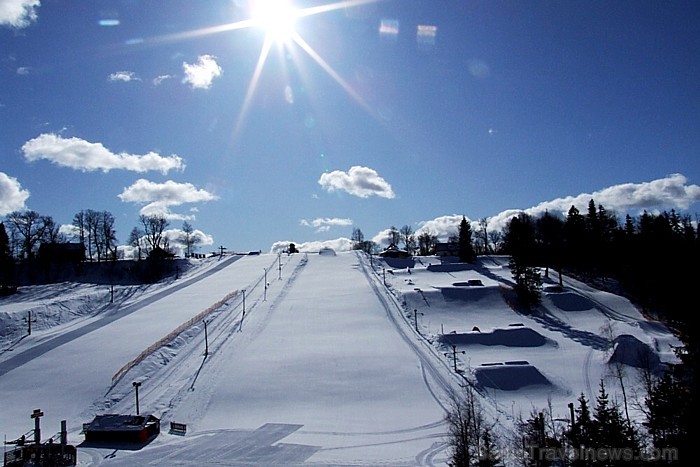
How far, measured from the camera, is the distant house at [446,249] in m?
107

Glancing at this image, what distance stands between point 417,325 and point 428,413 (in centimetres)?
2188

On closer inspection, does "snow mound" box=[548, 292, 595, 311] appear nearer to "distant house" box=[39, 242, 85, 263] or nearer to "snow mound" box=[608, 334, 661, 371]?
"snow mound" box=[608, 334, 661, 371]

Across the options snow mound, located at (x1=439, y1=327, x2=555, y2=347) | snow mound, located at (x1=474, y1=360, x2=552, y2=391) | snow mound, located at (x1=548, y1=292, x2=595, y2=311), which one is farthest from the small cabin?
snow mound, located at (x1=548, y1=292, x2=595, y2=311)

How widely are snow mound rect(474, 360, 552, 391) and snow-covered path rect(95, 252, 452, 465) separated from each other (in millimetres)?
5571

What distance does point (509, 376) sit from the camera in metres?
42.8

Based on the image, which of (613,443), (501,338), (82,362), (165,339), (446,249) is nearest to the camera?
(613,443)

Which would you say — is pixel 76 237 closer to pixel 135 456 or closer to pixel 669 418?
pixel 135 456

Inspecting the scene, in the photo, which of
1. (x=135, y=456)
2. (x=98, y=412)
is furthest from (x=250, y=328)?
(x=135, y=456)

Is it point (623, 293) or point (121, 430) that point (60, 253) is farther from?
point (623, 293)

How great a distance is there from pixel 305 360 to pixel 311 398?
23.1ft

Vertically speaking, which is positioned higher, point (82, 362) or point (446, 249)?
point (446, 249)

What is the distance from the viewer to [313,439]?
28.8 m

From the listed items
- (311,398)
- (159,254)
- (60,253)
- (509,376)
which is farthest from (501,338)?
(60,253)

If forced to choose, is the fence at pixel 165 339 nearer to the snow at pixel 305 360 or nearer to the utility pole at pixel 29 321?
the snow at pixel 305 360
